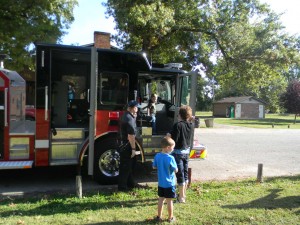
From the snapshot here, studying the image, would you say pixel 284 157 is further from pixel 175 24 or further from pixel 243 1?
pixel 243 1

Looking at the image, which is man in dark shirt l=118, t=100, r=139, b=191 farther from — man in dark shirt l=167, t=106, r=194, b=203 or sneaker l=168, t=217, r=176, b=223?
sneaker l=168, t=217, r=176, b=223

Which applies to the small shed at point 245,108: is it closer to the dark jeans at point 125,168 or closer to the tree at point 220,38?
the tree at point 220,38

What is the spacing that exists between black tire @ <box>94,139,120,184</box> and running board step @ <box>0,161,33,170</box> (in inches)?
51.6

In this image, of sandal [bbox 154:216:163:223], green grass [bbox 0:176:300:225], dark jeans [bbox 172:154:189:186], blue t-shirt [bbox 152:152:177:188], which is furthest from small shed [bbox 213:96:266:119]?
sandal [bbox 154:216:163:223]

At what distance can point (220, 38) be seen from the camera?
20.3 metres

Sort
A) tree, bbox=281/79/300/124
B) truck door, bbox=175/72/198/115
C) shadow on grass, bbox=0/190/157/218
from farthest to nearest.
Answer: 1. tree, bbox=281/79/300/124
2. truck door, bbox=175/72/198/115
3. shadow on grass, bbox=0/190/157/218

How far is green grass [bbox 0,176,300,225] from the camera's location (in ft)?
16.1

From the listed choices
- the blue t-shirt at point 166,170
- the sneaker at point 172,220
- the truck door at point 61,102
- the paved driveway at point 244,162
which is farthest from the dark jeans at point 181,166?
the paved driveway at point 244,162

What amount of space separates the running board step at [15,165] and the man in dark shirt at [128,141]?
180 cm

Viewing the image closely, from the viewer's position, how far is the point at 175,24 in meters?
19.0

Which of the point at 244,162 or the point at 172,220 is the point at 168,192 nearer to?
the point at 172,220

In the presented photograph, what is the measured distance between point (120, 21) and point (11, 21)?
5735 millimetres

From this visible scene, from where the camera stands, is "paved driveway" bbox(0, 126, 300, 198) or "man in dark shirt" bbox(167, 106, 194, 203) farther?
"paved driveway" bbox(0, 126, 300, 198)

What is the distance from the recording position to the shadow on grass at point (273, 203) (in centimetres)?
565
